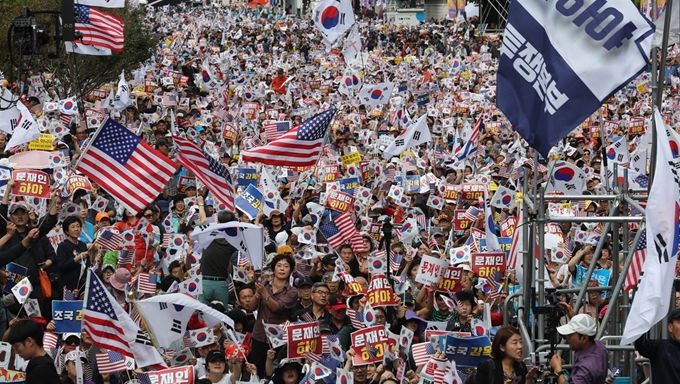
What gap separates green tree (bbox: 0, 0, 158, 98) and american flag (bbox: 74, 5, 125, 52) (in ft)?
13.2

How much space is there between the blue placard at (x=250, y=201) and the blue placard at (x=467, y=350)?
6.11 metres

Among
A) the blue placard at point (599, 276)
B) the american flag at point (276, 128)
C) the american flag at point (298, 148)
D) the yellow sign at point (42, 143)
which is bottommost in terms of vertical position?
the blue placard at point (599, 276)

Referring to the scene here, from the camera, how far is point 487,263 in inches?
432

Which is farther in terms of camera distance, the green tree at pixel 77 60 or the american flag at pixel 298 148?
the green tree at pixel 77 60

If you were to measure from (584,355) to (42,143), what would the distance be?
10391mm

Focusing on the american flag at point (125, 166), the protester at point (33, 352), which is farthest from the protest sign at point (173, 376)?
the american flag at point (125, 166)

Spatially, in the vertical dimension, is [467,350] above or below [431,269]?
below

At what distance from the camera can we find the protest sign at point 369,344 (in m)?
8.85

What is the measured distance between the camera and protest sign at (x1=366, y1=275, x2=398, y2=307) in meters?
10.1

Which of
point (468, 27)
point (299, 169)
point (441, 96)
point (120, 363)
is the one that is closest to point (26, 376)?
point (120, 363)

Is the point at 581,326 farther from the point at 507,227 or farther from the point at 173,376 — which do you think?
the point at 507,227

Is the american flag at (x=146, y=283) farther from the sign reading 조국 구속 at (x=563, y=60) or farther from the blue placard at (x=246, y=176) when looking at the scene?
the blue placard at (x=246, y=176)

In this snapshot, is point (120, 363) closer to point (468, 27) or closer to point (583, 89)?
point (583, 89)

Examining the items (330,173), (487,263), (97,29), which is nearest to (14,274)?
(487,263)
